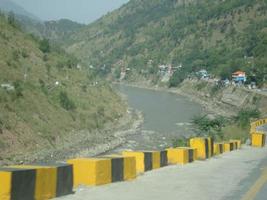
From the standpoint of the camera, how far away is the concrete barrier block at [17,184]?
952 cm

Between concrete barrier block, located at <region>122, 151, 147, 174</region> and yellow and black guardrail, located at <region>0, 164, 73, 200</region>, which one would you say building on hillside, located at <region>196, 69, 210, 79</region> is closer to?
concrete barrier block, located at <region>122, 151, 147, 174</region>

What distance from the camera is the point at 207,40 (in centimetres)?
18588

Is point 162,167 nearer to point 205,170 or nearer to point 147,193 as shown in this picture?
point 205,170

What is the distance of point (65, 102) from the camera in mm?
55656

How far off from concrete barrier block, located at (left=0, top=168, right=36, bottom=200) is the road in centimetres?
104

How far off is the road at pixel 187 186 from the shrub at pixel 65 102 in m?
37.5

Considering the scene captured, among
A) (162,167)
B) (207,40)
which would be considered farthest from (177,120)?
(207,40)

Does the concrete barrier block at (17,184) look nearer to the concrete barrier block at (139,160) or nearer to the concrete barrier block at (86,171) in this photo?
the concrete barrier block at (86,171)

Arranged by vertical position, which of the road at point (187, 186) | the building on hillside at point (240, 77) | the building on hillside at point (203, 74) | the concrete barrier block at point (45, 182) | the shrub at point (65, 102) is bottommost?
the road at point (187, 186)

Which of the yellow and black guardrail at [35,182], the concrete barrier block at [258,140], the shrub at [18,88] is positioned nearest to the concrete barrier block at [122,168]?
the yellow and black guardrail at [35,182]

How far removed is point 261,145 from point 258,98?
6057 centimetres

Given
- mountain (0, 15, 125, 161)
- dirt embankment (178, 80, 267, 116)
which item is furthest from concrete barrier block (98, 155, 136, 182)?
dirt embankment (178, 80, 267, 116)

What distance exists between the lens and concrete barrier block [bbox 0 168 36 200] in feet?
31.2

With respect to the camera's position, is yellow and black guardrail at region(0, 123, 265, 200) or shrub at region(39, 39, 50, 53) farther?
shrub at region(39, 39, 50, 53)
